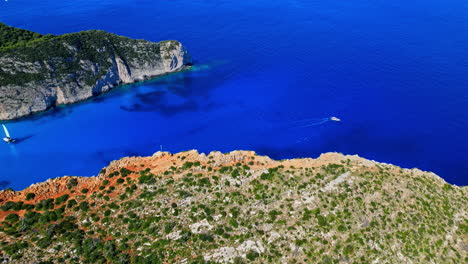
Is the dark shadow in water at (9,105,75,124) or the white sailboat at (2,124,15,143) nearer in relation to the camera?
the white sailboat at (2,124,15,143)

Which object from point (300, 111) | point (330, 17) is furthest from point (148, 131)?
point (330, 17)

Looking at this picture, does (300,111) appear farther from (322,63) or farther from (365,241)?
(365,241)

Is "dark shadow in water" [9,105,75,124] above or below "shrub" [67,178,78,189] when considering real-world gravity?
below

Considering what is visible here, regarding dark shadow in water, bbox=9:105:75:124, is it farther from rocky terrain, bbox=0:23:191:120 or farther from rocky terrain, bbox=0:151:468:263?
rocky terrain, bbox=0:151:468:263

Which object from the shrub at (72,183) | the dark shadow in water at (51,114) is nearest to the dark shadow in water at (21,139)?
the dark shadow in water at (51,114)

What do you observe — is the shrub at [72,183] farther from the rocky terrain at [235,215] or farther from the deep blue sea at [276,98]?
the deep blue sea at [276,98]

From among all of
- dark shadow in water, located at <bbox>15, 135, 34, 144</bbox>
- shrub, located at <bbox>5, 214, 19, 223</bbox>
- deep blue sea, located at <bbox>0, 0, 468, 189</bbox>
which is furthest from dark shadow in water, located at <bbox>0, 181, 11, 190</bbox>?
shrub, located at <bbox>5, 214, 19, 223</bbox>

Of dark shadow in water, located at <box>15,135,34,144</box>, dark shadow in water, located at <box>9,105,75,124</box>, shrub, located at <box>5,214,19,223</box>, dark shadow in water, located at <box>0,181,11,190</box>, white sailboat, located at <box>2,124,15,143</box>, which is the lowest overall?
dark shadow in water, located at <box>0,181,11,190</box>
